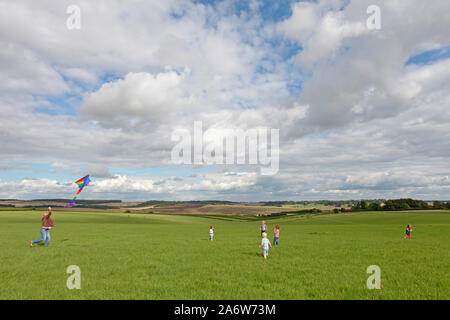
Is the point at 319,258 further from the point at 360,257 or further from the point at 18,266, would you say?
the point at 18,266

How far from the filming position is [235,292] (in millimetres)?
9930

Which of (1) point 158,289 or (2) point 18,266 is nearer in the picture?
(1) point 158,289

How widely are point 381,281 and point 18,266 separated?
17.6 meters

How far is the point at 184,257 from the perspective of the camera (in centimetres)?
1741

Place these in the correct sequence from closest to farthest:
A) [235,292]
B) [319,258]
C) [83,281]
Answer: [235,292] → [83,281] → [319,258]

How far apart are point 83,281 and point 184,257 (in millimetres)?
7031

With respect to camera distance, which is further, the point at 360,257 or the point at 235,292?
the point at 360,257
